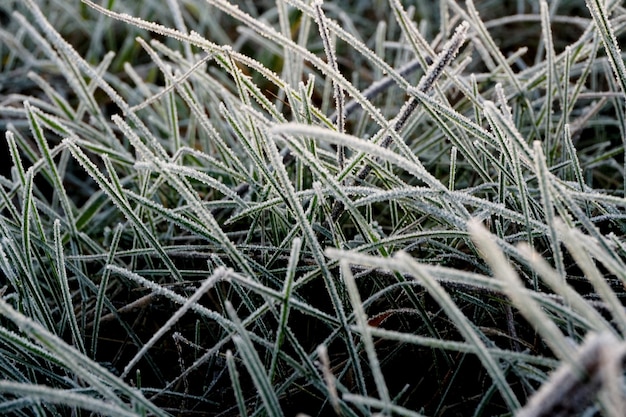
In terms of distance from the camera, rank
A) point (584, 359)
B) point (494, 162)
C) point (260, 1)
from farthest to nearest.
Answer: point (260, 1) < point (494, 162) < point (584, 359)

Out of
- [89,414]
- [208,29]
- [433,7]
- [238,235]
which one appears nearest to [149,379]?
[89,414]

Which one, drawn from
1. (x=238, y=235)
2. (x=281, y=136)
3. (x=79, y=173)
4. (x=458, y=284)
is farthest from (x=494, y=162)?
(x=79, y=173)

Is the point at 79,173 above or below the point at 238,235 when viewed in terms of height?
below

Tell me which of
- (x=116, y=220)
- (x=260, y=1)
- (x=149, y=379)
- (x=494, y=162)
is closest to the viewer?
(x=494, y=162)

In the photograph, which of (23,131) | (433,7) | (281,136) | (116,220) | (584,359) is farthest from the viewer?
(433,7)

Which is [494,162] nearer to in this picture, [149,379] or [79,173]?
[149,379]

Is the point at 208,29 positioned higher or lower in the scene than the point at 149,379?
higher

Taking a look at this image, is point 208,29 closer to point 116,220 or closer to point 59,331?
point 116,220

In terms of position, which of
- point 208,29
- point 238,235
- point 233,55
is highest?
point 233,55

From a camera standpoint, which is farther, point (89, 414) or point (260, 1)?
point (260, 1)
